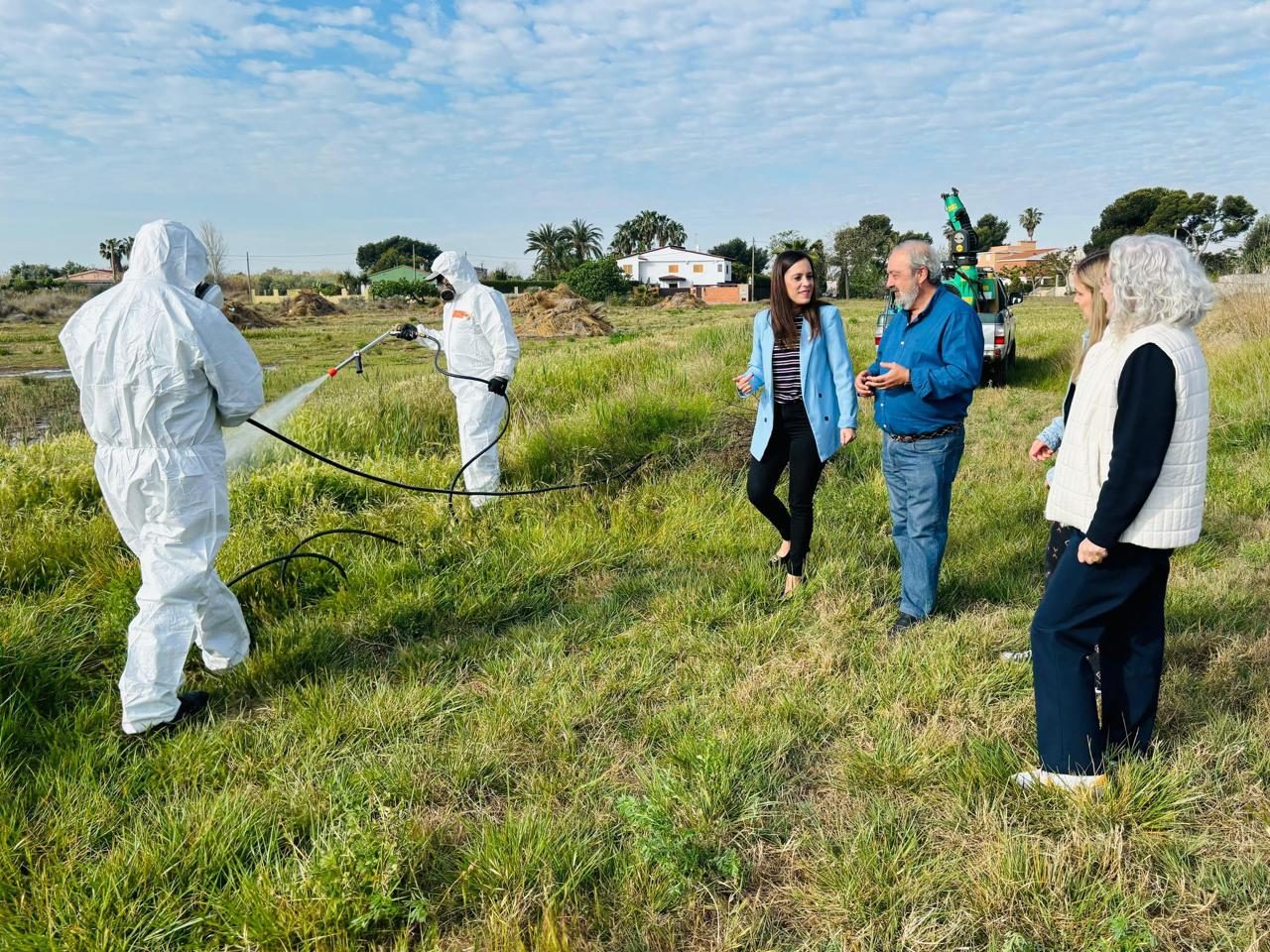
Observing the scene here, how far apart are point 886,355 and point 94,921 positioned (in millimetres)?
3755

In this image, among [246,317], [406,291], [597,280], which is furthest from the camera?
[597,280]

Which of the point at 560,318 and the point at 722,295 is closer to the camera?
the point at 560,318

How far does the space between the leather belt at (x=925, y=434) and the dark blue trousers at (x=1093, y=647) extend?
131cm

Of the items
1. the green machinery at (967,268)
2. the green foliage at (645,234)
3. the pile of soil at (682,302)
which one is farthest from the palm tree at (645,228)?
the green machinery at (967,268)

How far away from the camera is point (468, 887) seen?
7.80ft

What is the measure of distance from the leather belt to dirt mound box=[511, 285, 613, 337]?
85.1 feet

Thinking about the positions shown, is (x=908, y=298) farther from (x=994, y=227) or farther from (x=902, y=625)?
(x=994, y=227)

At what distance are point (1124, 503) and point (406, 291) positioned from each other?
5552 cm

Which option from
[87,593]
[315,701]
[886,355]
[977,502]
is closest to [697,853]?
[315,701]

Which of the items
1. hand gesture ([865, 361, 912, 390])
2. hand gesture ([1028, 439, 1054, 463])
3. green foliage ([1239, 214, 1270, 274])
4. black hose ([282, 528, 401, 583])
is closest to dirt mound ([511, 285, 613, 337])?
green foliage ([1239, 214, 1270, 274])

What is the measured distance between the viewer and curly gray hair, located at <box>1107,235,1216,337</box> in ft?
7.68

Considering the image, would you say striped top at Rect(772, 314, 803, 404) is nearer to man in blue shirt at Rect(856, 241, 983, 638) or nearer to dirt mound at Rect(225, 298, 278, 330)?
man in blue shirt at Rect(856, 241, 983, 638)

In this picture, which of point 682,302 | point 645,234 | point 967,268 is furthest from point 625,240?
point 967,268

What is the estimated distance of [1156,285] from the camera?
2348 mm
